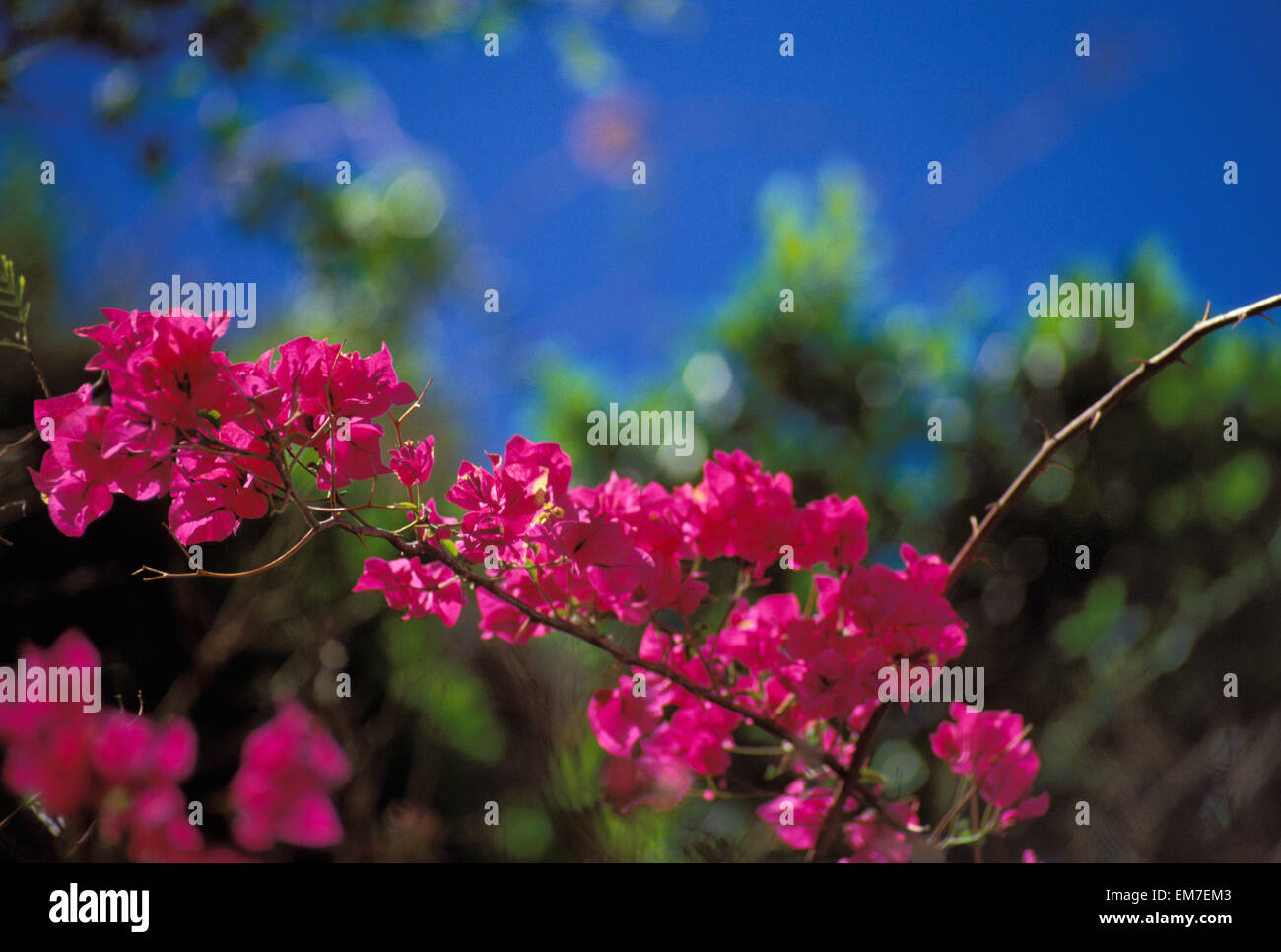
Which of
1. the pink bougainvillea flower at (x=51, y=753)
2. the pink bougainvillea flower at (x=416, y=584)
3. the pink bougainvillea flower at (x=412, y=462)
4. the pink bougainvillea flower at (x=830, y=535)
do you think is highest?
the pink bougainvillea flower at (x=412, y=462)

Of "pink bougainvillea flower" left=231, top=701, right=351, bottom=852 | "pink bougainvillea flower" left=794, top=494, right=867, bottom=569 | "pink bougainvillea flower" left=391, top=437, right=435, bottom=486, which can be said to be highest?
"pink bougainvillea flower" left=391, top=437, right=435, bottom=486

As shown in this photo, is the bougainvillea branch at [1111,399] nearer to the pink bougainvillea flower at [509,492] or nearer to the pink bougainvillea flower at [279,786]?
the pink bougainvillea flower at [509,492]

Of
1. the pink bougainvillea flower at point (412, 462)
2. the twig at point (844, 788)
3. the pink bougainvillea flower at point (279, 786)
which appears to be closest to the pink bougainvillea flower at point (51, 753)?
the pink bougainvillea flower at point (279, 786)

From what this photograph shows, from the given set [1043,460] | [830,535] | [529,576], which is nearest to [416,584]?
[529,576]

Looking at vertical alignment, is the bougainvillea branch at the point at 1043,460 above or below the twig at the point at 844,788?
above

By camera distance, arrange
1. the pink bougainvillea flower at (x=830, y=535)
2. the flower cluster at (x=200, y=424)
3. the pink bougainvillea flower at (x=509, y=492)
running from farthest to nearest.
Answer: the pink bougainvillea flower at (x=830, y=535) < the pink bougainvillea flower at (x=509, y=492) < the flower cluster at (x=200, y=424)

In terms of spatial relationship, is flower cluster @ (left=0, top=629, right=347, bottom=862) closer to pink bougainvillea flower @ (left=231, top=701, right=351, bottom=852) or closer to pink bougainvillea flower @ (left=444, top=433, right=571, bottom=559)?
pink bougainvillea flower @ (left=231, top=701, right=351, bottom=852)

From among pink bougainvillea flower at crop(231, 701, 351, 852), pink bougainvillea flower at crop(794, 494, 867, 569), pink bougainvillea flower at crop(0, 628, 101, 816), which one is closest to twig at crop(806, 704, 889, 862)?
pink bougainvillea flower at crop(794, 494, 867, 569)

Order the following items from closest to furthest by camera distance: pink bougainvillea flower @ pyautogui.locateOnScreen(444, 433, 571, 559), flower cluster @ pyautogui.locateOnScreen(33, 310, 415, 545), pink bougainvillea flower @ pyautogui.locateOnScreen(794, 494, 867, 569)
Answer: flower cluster @ pyautogui.locateOnScreen(33, 310, 415, 545), pink bougainvillea flower @ pyautogui.locateOnScreen(444, 433, 571, 559), pink bougainvillea flower @ pyautogui.locateOnScreen(794, 494, 867, 569)

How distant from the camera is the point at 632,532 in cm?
73

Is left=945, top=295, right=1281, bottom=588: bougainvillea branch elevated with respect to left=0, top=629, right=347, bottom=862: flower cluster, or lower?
elevated

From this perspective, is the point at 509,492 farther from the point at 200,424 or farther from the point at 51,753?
the point at 51,753
